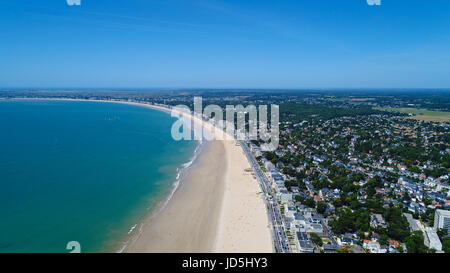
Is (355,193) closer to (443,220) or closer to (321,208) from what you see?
(321,208)

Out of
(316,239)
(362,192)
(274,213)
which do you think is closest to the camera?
(316,239)

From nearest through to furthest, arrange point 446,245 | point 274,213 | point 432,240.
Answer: point 446,245 < point 432,240 < point 274,213

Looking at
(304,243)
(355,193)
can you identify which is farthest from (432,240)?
(304,243)

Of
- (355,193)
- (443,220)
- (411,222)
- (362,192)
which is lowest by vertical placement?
(411,222)

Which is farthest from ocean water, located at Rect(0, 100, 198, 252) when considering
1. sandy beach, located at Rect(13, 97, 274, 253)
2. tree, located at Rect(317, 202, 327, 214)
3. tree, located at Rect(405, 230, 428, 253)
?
tree, located at Rect(405, 230, 428, 253)

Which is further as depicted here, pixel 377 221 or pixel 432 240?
pixel 377 221

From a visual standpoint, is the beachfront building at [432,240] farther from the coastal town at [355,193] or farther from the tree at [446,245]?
the tree at [446,245]
